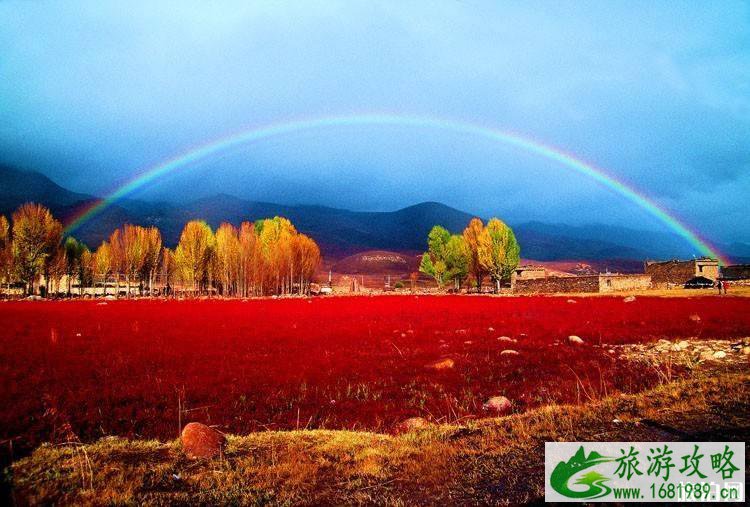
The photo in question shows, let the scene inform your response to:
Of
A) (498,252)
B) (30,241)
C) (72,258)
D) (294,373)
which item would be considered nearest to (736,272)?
(498,252)

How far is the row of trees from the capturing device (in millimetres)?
72500

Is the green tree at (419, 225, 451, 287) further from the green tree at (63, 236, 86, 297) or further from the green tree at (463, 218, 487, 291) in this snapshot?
the green tree at (63, 236, 86, 297)

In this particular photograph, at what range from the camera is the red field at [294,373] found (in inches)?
306

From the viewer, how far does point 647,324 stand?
20281 mm

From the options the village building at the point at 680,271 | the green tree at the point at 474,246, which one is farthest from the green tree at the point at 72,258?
the village building at the point at 680,271

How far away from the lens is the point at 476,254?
7938 cm

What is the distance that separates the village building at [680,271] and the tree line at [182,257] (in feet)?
209

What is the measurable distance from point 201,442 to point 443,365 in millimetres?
7946

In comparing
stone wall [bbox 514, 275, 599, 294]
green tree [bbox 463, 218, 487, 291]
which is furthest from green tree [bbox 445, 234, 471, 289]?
stone wall [bbox 514, 275, 599, 294]

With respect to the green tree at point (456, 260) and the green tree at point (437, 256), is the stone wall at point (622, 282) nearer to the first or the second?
the green tree at point (456, 260)

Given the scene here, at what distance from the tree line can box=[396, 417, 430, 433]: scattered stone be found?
6798 cm

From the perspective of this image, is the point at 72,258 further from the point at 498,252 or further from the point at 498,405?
the point at 498,405
